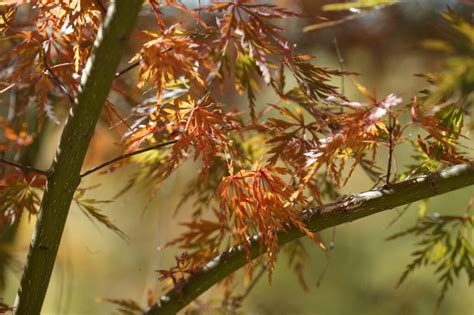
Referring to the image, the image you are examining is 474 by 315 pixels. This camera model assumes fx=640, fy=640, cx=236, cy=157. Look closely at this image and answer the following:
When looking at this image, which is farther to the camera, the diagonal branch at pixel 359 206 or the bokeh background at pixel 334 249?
the bokeh background at pixel 334 249

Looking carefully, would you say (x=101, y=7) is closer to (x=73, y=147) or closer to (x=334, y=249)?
(x=73, y=147)

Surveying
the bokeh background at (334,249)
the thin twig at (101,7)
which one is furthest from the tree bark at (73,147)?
the bokeh background at (334,249)

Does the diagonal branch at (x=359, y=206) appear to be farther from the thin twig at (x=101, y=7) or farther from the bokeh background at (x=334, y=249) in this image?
the bokeh background at (x=334, y=249)

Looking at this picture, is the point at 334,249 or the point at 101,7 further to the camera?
the point at 334,249

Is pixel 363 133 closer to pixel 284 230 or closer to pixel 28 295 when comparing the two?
pixel 284 230

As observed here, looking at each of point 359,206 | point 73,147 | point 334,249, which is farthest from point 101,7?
point 334,249

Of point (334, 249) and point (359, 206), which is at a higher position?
point (334, 249)
